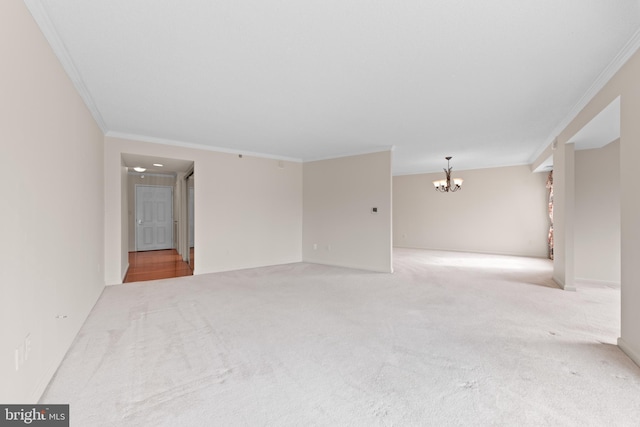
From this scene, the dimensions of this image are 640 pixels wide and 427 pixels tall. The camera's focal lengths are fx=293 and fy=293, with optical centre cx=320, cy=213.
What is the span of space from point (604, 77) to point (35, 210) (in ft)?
15.8

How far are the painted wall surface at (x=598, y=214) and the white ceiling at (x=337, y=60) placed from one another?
107cm

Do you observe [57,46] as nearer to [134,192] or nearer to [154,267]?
[154,267]

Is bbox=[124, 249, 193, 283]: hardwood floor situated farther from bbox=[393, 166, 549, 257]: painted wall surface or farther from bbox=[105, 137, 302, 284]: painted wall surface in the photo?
bbox=[393, 166, 549, 257]: painted wall surface

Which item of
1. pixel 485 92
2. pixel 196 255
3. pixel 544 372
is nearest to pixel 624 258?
pixel 544 372

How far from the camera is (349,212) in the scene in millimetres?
6316

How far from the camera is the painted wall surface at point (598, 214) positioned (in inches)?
181

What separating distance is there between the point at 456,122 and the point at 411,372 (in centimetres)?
346

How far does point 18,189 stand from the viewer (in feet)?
5.31

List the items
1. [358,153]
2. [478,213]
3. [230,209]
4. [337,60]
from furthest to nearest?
[478,213], [358,153], [230,209], [337,60]

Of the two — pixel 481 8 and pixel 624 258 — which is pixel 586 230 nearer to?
pixel 624 258

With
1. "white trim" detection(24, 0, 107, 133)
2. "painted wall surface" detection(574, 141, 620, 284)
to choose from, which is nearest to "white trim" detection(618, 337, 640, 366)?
"painted wall surface" detection(574, 141, 620, 284)

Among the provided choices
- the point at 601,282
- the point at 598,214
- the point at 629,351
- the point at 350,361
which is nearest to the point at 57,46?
the point at 350,361

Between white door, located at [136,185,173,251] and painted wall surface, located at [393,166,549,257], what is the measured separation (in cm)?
737

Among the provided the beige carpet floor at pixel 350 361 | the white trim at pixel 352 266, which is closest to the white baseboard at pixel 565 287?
the beige carpet floor at pixel 350 361
